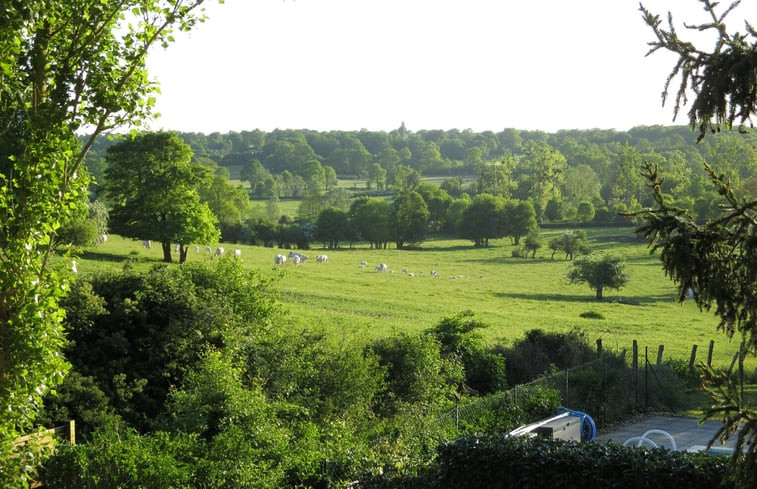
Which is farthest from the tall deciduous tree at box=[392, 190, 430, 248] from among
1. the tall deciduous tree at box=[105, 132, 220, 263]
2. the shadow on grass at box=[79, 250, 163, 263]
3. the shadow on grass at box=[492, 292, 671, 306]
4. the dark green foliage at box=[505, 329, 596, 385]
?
the dark green foliage at box=[505, 329, 596, 385]

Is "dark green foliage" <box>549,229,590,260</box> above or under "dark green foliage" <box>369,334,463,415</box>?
above

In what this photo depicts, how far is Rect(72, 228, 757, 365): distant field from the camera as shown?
104 ft

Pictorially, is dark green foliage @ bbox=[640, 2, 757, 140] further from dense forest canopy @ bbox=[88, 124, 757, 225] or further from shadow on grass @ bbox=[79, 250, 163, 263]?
dense forest canopy @ bbox=[88, 124, 757, 225]

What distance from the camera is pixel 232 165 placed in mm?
183875

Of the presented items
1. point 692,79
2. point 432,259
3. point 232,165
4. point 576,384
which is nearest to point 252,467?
point 692,79

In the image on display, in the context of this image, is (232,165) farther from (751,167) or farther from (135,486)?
(135,486)

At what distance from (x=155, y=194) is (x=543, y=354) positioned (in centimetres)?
2839

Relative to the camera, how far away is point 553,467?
35.3 ft

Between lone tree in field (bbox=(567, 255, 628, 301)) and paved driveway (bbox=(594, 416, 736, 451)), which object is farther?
lone tree in field (bbox=(567, 255, 628, 301))

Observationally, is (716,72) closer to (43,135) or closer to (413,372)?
(43,135)

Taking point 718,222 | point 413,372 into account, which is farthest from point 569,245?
point 718,222

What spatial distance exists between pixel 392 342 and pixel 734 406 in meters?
15.1

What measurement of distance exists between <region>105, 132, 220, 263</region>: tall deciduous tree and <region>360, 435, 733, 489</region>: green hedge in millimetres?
35569

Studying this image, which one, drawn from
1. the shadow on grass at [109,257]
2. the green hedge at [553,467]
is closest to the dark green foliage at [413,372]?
the green hedge at [553,467]
